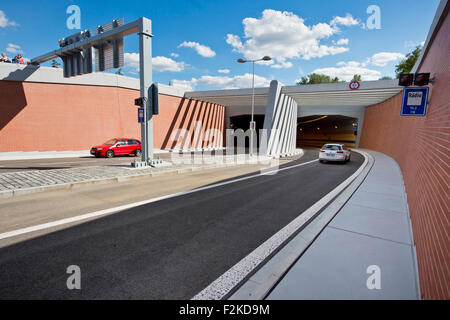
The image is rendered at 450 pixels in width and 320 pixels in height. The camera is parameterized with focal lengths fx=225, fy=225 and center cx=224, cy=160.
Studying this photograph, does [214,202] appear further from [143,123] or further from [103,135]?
[103,135]

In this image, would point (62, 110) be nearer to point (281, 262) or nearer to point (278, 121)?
point (278, 121)

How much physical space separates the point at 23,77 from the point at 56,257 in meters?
18.6

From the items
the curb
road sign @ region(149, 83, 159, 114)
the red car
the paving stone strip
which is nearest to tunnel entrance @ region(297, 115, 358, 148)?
the red car

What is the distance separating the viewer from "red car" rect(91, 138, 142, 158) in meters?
17.6

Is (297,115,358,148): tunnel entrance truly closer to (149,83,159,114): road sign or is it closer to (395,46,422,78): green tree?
(395,46,422,78): green tree

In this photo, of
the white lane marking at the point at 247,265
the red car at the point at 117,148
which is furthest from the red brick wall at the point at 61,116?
the white lane marking at the point at 247,265

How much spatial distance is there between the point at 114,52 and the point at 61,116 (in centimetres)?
890

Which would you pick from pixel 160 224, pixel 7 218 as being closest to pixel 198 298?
pixel 160 224

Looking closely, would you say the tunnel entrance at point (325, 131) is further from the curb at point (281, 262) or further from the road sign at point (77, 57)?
the curb at point (281, 262)

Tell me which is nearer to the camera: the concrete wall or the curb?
the curb

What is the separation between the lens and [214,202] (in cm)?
677

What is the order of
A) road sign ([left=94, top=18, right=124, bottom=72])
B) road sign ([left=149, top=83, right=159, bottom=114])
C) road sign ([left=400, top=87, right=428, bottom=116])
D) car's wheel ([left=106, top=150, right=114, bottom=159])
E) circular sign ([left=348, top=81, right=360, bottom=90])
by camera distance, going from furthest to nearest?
circular sign ([left=348, top=81, right=360, bottom=90]) → car's wheel ([left=106, top=150, right=114, bottom=159]) → road sign ([left=94, top=18, right=124, bottom=72]) → road sign ([left=149, top=83, right=159, bottom=114]) → road sign ([left=400, top=87, right=428, bottom=116])

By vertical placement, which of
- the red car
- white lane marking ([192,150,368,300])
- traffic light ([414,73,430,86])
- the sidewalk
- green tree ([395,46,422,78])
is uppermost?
green tree ([395,46,422,78])

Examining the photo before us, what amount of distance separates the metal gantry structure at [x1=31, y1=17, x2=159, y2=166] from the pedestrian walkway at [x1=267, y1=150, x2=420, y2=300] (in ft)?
32.6
